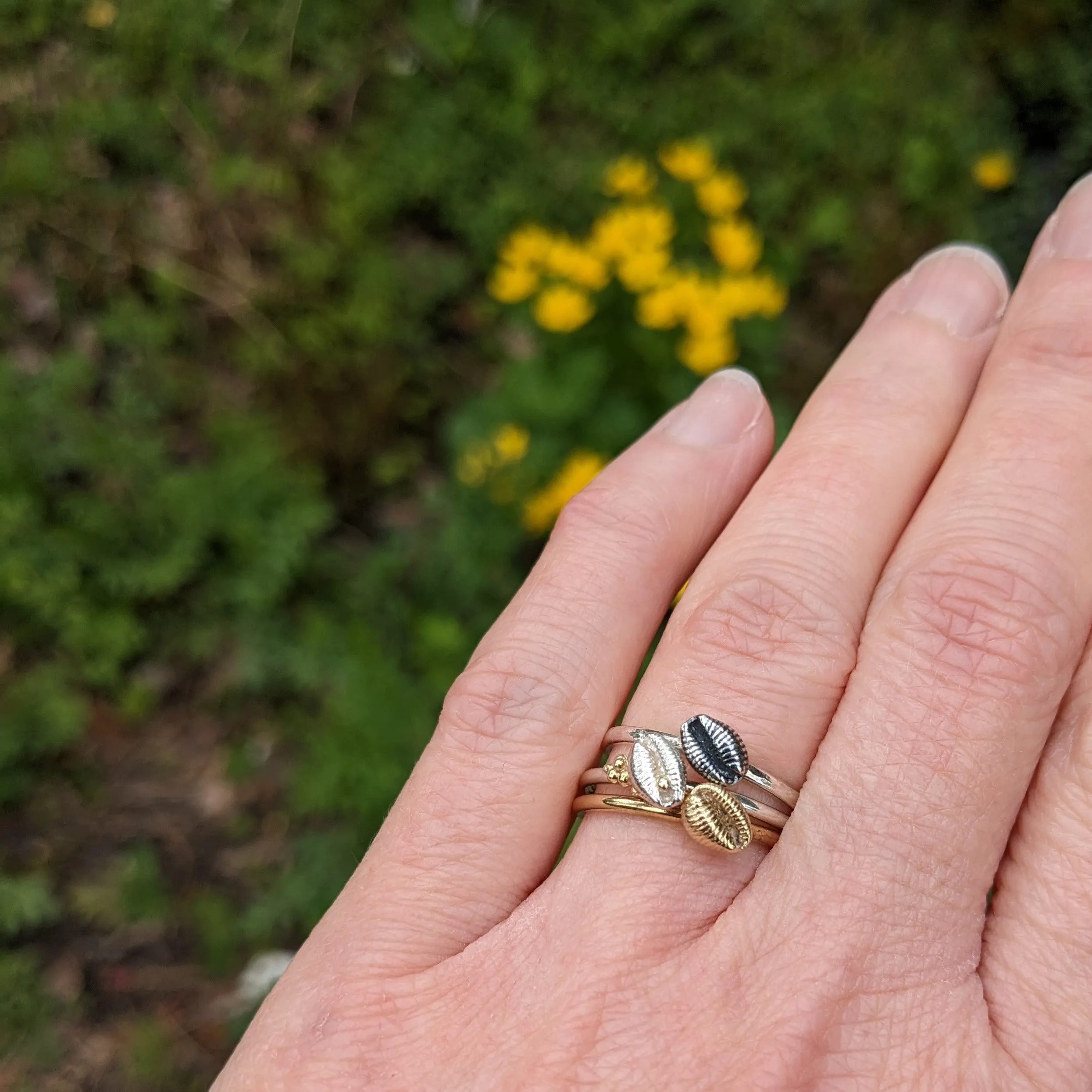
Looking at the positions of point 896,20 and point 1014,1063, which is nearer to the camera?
point 1014,1063

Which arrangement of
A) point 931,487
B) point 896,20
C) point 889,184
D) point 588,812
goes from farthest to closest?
point 896,20, point 889,184, point 931,487, point 588,812

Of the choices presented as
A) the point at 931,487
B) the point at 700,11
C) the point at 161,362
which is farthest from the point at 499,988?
the point at 700,11

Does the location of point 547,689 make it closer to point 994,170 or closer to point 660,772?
point 660,772

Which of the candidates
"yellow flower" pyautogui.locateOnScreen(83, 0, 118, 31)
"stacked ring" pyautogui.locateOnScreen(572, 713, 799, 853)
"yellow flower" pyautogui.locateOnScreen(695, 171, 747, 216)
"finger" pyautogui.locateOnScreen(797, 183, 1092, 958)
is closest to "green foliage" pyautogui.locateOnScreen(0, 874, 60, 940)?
"stacked ring" pyautogui.locateOnScreen(572, 713, 799, 853)

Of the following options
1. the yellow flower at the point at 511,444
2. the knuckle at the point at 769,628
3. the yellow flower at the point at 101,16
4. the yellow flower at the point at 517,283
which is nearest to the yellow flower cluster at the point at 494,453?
the yellow flower at the point at 511,444

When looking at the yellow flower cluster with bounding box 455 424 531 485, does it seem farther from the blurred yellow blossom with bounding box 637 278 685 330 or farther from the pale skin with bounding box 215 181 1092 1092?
the pale skin with bounding box 215 181 1092 1092

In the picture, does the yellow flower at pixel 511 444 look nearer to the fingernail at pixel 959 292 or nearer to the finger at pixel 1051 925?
the fingernail at pixel 959 292

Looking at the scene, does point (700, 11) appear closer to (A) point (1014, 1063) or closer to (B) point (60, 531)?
(B) point (60, 531)

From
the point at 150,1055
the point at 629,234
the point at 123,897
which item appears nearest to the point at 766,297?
the point at 629,234
